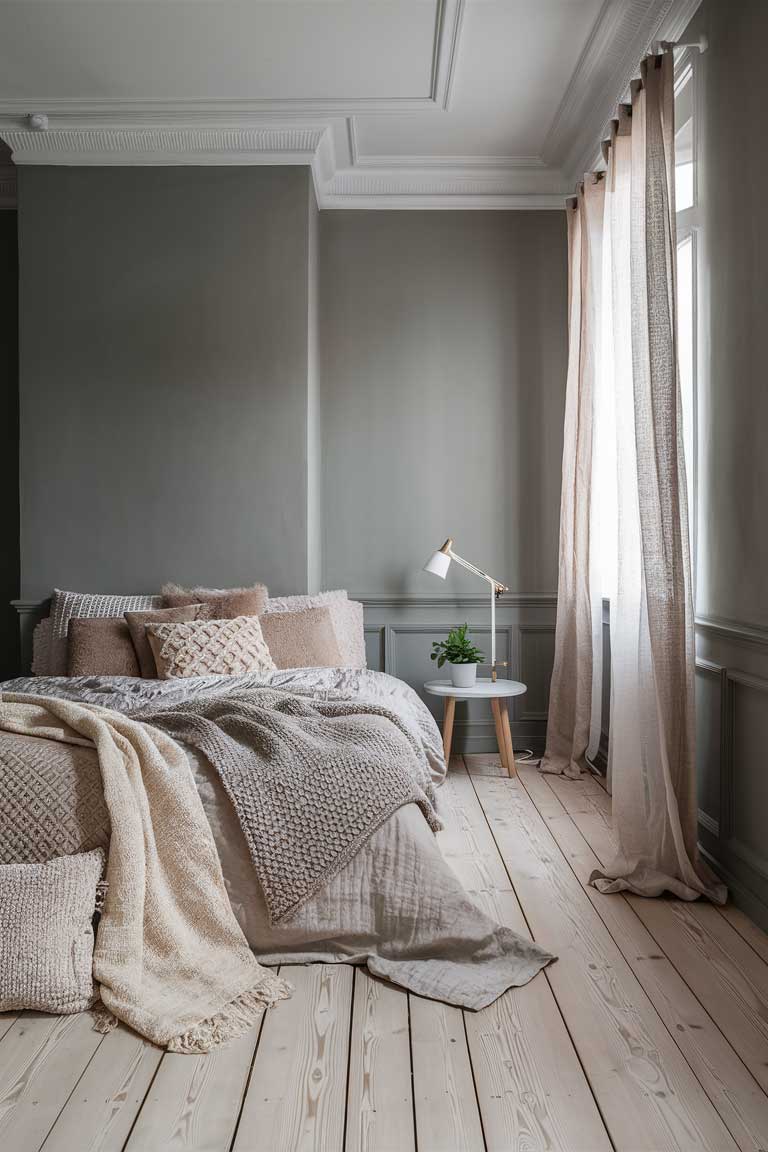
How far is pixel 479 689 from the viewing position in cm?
412

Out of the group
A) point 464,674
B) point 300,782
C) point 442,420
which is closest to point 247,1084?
point 300,782

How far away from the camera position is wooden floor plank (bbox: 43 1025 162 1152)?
5.09 ft

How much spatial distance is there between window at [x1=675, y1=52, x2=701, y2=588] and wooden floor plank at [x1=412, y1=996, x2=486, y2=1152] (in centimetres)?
168

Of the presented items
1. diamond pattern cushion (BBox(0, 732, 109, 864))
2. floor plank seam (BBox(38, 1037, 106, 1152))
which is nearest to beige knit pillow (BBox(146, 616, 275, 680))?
diamond pattern cushion (BBox(0, 732, 109, 864))

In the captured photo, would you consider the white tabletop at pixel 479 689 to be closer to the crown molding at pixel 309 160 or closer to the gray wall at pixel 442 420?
the gray wall at pixel 442 420

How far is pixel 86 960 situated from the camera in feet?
6.49

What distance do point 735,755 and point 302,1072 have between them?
1.61 meters

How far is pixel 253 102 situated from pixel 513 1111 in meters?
3.85

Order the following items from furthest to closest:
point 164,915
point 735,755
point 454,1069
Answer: point 735,755, point 164,915, point 454,1069

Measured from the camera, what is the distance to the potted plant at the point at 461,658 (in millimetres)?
4125

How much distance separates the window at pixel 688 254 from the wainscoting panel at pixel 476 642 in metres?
1.60

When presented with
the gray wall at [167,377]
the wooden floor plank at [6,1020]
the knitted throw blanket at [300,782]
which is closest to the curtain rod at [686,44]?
the gray wall at [167,377]

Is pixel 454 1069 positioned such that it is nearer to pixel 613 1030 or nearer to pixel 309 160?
pixel 613 1030

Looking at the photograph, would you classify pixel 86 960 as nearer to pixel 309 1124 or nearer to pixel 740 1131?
pixel 309 1124
